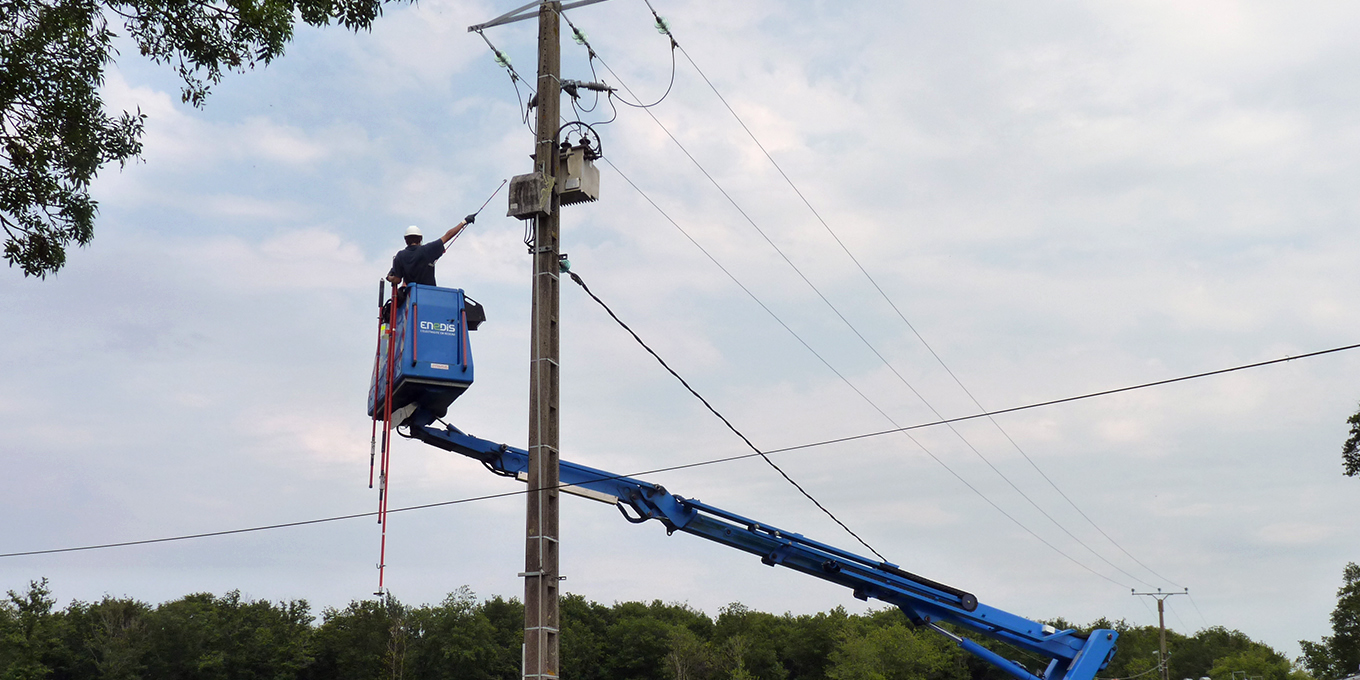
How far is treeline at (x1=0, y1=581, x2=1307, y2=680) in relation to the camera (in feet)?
240

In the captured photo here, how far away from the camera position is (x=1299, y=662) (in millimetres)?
97562

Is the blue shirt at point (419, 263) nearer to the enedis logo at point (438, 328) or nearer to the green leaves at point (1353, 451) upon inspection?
the enedis logo at point (438, 328)

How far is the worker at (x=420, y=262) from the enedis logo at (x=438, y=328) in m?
0.81

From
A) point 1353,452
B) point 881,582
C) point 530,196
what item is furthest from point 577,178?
point 1353,452

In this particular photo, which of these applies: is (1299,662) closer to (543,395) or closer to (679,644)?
(679,644)

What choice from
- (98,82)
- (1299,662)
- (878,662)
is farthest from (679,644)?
(98,82)

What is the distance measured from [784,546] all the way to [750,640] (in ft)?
241

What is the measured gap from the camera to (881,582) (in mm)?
16203

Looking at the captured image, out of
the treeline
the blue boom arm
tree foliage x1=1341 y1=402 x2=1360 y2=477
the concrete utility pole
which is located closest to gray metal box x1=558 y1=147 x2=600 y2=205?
the concrete utility pole

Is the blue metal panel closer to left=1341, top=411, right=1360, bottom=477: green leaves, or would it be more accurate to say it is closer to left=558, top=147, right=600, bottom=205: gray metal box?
left=558, top=147, right=600, bottom=205: gray metal box

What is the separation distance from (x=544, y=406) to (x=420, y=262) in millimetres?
2692

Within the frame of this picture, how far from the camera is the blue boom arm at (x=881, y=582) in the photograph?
14945mm

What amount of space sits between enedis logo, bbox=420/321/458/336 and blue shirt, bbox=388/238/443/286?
2.79ft

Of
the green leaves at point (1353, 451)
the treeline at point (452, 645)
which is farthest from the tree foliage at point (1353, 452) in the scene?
the treeline at point (452, 645)
